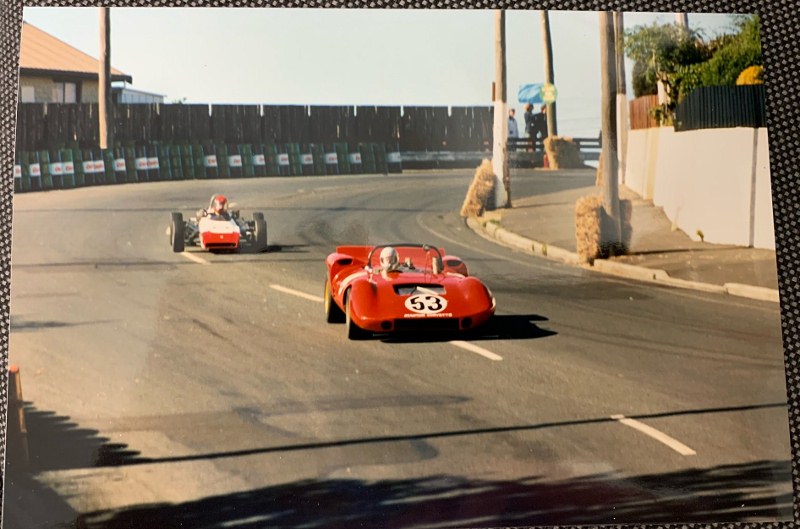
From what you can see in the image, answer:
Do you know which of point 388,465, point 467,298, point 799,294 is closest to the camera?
point 388,465

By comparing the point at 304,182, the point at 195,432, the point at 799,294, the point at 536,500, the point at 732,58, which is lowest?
the point at 536,500

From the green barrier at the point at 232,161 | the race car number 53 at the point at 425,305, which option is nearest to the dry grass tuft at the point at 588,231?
the race car number 53 at the point at 425,305

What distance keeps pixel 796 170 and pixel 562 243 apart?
1.24 m

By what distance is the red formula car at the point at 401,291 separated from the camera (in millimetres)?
4797

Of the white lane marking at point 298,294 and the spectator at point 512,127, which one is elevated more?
the spectator at point 512,127

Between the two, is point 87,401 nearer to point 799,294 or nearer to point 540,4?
point 540,4

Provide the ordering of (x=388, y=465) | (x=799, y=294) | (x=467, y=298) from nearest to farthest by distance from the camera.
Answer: (x=388, y=465)
(x=467, y=298)
(x=799, y=294)

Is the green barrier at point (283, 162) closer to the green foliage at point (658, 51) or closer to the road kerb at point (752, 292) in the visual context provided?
the green foliage at point (658, 51)

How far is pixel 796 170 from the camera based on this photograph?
5293 mm

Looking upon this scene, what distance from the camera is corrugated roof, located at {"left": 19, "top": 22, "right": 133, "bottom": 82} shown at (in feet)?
15.1

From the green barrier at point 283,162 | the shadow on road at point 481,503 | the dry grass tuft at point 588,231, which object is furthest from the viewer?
the green barrier at point 283,162

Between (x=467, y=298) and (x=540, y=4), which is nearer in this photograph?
(x=467, y=298)

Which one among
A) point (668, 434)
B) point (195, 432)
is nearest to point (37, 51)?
point (195, 432)

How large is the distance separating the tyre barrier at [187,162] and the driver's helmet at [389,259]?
1.66 feet
